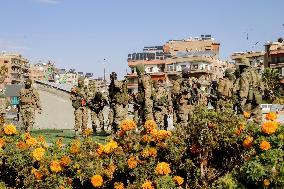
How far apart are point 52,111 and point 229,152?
84.5 feet

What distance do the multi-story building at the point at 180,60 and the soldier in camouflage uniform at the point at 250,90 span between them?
98024mm

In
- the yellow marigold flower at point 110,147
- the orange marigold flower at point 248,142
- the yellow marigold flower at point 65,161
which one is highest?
the orange marigold flower at point 248,142

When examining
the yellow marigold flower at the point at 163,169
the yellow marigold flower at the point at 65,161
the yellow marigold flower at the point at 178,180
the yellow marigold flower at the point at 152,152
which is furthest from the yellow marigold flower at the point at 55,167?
the yellow marigold flower at the point at 178,180

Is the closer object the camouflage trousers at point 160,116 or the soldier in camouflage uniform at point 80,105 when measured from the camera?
the soldier in camouflage uniform at point 80,105

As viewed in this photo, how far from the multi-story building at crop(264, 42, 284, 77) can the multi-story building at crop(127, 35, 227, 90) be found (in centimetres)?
1413

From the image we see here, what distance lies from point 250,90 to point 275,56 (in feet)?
301

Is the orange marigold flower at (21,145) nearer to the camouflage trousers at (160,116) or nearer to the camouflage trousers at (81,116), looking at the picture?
the camouflage trousers at (81,116)

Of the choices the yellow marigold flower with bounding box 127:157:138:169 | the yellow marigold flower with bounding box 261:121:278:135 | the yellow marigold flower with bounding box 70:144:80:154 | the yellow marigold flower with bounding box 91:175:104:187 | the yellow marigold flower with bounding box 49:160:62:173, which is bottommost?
the yellow marigold flower with bounding box 91:175:104:187

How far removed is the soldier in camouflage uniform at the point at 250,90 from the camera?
49.6ft

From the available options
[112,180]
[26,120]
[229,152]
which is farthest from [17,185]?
[26,120]

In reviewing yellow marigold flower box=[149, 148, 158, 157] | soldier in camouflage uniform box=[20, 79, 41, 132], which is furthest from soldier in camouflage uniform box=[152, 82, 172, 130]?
yellow marigold flower box=[149, 148, 158, 157]

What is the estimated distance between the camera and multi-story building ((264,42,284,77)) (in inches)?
4023

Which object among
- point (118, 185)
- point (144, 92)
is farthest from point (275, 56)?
point (118, 185)

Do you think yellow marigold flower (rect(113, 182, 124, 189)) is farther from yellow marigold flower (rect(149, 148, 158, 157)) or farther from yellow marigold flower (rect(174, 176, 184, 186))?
yellow marigold flower (rect(174, 176, 184, 186))
